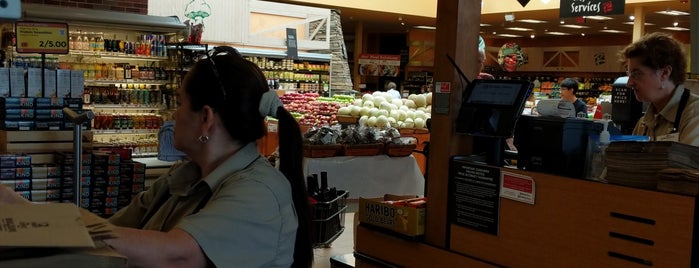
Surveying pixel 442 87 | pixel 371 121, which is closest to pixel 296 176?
pixel 442 87

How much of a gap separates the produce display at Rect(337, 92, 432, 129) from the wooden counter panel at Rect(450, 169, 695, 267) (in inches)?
210

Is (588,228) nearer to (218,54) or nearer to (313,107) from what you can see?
(218,54)

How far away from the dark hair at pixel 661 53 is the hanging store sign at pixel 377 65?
533 inches

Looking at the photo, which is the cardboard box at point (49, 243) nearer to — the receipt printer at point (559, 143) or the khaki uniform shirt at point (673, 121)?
the receipt printer at point (559, 143)

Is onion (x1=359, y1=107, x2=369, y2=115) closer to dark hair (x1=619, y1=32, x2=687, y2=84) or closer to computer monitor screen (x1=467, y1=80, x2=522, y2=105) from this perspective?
computer monitor screen (x1=467, y1=80, x2=522, y2=105)

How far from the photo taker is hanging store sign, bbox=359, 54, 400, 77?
16.8 meters

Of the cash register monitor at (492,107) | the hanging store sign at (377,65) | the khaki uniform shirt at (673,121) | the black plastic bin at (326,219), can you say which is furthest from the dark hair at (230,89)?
the hanging store sign at (377,65)

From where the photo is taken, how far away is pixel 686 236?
91.6 inches

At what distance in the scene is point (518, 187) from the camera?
2.93 meters

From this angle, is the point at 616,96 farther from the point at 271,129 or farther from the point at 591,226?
the point at 271,129

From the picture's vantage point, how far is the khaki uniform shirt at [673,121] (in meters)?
3.08

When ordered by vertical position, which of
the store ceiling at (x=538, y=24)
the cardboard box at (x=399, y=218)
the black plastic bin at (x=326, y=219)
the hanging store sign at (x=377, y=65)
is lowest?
the black plastic bin at (x=326, y=219)

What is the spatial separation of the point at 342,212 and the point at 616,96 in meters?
2.41

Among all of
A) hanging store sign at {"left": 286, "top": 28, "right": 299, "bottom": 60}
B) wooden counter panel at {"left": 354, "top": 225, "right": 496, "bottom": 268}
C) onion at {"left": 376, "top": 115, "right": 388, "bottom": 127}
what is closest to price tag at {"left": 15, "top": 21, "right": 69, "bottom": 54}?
wooden counter panel at {"left": 354, "top": 225, "right": 496, "bottom": 268}
